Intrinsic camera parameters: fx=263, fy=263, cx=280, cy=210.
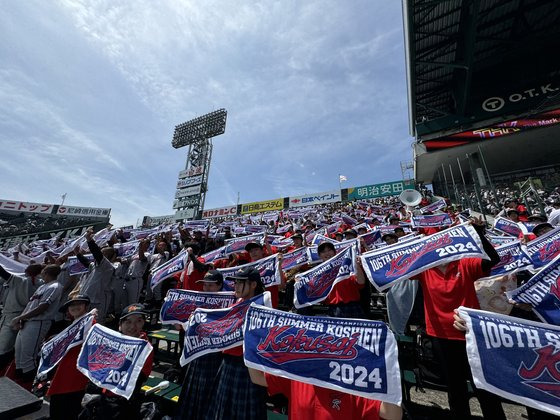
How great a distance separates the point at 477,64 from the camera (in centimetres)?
2377

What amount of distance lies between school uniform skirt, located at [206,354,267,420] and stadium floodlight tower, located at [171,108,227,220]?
35.6 meters

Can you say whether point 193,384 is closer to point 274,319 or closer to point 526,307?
point 274,319

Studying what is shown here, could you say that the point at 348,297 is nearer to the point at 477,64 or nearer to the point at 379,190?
the point at 477,64

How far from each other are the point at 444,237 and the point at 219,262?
521 cm

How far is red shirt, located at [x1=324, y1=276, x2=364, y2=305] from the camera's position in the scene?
12.5 feet

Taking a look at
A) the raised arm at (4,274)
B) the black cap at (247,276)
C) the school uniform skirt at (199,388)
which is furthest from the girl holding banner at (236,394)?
the raised arm at (4,274)

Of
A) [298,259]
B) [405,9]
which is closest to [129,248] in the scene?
[298,259]

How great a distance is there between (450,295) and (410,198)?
10961 millimetres

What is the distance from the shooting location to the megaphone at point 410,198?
39.9ft

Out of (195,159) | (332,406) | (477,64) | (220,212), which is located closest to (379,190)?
(477,64)

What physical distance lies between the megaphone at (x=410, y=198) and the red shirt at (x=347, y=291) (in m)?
9.52

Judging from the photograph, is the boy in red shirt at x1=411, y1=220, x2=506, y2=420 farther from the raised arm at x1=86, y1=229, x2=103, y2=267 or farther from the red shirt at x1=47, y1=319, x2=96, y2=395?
the raised arm at x1=86, y1=229, x2=103, y2=267

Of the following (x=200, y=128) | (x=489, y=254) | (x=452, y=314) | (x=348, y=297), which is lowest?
(x=452, y=314)

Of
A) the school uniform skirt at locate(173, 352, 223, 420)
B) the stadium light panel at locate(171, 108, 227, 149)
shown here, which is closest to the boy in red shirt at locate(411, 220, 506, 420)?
the school uniform skirt at locate(173, 352, 223, 420)
